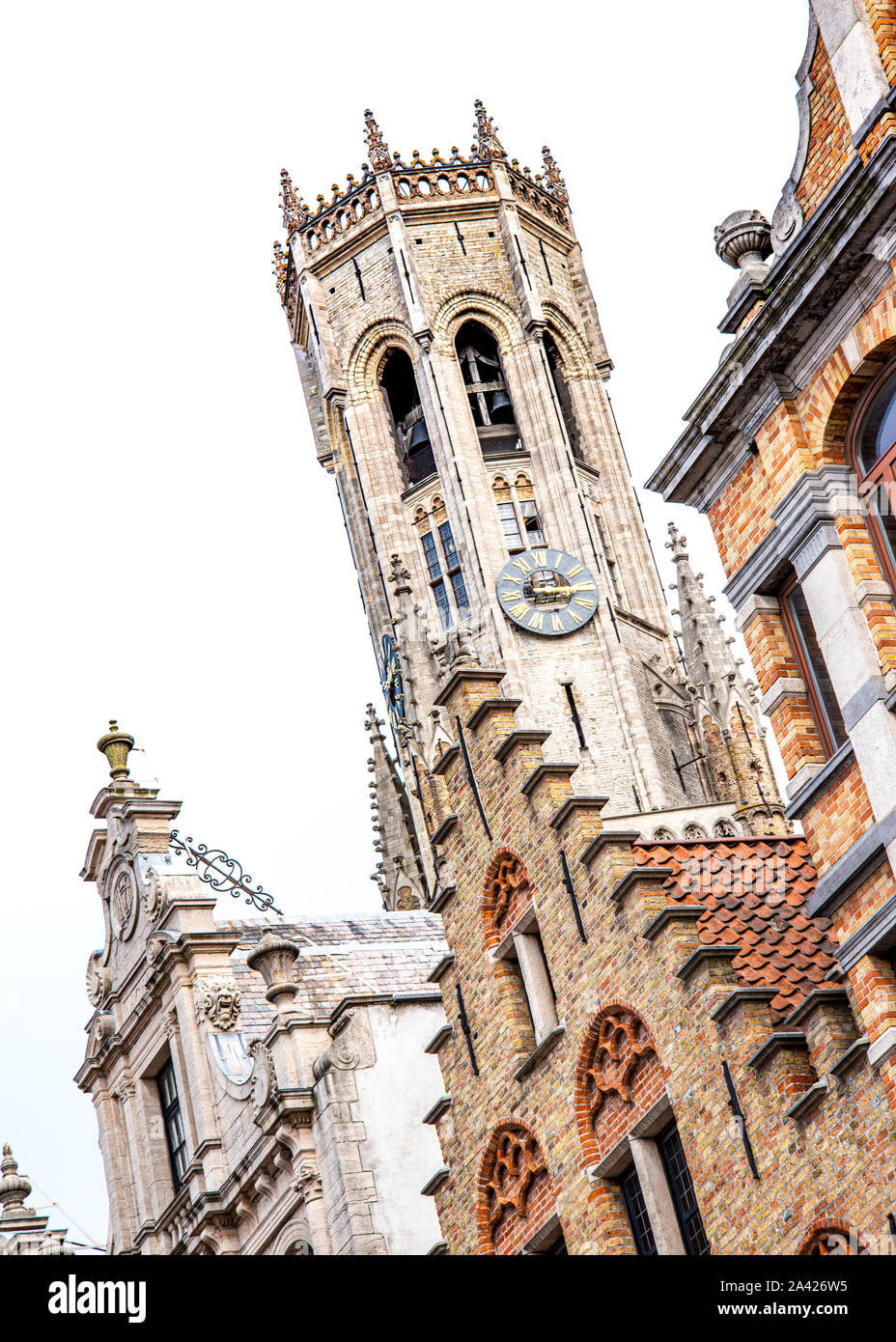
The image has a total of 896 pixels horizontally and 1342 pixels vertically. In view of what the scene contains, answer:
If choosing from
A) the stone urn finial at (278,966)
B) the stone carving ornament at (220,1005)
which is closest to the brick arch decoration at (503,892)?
the stone urn finial at (278,966)

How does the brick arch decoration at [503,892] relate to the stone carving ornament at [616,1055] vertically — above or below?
above

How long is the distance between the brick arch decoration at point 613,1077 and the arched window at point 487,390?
52208 mm

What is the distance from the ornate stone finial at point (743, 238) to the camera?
18562 millimetres

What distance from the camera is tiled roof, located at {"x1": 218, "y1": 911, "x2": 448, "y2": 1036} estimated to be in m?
30.6

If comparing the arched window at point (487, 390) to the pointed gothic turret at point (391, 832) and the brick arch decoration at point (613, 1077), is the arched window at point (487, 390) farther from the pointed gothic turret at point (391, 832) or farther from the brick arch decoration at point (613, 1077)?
the brick arch decoration at point (613, 1077)

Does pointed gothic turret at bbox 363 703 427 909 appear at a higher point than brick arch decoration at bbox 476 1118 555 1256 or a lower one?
higher

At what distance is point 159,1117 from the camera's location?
31.3 m

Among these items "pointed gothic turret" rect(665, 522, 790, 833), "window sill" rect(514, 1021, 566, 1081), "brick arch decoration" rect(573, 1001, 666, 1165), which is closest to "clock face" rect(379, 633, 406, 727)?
"pointed gothic turret" rect(665, 522, 790, 833)

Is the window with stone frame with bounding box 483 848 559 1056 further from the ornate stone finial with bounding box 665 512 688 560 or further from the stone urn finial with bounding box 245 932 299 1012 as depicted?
the ornate stone finial with bounding box 665 512 688 560

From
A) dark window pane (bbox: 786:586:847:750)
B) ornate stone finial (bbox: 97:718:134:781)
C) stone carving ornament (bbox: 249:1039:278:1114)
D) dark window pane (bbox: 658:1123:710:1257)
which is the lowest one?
dark window pane (bbox: 658:1123:710:1257)

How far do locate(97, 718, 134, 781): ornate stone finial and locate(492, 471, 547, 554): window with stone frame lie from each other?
116 feet

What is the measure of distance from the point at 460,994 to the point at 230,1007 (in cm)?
853

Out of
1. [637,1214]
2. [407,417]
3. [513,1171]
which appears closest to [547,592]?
[407,417]

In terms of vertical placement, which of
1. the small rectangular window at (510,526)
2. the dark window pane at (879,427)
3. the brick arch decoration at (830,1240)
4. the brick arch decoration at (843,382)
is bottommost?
the brick arch decoration at (830,1240)
